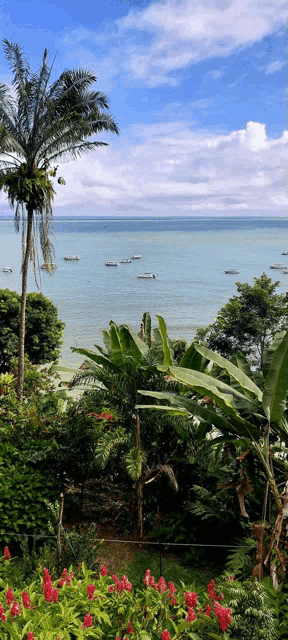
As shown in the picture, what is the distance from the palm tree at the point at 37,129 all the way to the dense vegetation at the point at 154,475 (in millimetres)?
6738

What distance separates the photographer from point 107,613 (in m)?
3.75

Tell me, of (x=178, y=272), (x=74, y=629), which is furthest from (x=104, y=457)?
(x=178, y=272)

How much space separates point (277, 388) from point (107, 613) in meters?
2.43

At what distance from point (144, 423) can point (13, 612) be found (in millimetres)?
3407

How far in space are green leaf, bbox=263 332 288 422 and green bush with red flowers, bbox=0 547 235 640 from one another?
67.3 inches

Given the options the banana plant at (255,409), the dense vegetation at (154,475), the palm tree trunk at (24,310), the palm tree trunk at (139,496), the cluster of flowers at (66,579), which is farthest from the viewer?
the palm tree trunk at (24,310)

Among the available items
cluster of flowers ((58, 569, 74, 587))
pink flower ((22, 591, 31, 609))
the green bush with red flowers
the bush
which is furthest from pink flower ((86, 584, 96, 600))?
the bush

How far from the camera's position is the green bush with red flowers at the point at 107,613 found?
131 inches

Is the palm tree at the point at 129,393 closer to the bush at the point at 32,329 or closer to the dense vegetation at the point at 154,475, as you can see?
the dense vegetation at the point at 154,475

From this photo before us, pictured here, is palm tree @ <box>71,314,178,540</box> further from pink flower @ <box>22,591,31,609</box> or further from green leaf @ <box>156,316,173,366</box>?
pink flower @ <box>22,591,31,609</box>

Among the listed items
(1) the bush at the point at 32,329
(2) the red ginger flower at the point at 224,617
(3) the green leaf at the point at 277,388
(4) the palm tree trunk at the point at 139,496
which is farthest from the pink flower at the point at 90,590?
(1) the bush at the point at 32,329

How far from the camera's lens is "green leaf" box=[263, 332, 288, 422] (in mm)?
4852

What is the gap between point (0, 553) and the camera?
5789 mm

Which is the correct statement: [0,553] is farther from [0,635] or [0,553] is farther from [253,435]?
[253,435]
